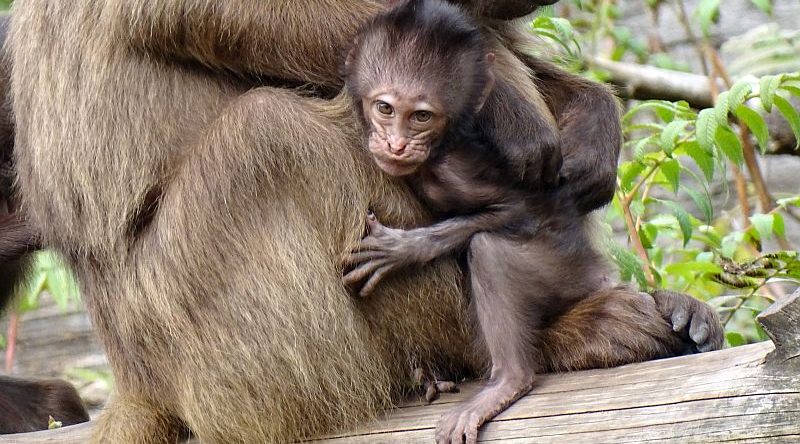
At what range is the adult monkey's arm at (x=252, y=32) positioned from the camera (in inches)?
136

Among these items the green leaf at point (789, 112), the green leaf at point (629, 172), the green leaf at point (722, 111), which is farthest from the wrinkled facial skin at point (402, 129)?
the green leaf at point (629, 172)

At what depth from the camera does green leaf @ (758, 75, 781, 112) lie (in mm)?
3947

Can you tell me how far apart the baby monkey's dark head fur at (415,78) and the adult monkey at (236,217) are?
0.14 m

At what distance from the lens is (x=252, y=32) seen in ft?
11.4

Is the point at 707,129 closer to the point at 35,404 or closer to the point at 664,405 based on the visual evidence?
the point at 664,405

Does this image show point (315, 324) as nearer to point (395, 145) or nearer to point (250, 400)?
point (250, 400)

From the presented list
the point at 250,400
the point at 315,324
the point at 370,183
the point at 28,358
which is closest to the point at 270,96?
the point at 370,183

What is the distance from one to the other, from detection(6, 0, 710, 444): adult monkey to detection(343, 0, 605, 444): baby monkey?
4.2 inches

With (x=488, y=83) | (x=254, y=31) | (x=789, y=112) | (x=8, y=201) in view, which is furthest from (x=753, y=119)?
(x=8, y=201)

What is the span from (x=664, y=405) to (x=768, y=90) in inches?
55.2

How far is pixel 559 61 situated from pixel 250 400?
193 centimetres

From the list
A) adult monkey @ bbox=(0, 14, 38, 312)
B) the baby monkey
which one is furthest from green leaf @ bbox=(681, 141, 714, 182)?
adult monkey @ bbox=(0, 14, 38, 312)

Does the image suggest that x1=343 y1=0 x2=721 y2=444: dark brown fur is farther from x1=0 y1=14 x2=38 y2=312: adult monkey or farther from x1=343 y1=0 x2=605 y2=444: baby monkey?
x1=0 y1=14 x2=38 y2=312: adult monkey

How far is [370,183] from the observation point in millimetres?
A: 3502
